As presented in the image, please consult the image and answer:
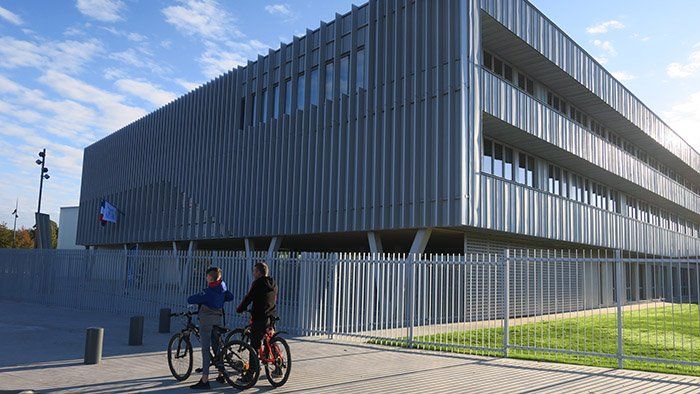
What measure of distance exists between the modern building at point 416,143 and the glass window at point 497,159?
7cm

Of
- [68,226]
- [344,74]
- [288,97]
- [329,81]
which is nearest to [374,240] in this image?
[344,74]

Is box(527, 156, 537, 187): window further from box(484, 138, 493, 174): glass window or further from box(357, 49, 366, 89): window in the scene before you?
box(357, 49, 366, 89): window

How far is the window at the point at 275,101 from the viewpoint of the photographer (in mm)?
25688

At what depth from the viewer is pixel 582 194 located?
87.8ft

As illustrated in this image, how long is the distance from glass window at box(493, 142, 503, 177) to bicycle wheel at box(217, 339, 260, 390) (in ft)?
47.2

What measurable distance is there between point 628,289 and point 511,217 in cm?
1711

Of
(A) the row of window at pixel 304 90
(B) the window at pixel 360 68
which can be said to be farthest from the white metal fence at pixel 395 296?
(A) the row of window at pixel 304 90

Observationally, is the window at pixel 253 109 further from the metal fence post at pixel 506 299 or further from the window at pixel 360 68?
the metal fence post at pixel 506 299

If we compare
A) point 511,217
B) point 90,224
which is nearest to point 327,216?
point 511,217

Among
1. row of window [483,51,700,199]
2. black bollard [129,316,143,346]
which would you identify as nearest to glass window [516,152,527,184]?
row of window [483,51,700,199]

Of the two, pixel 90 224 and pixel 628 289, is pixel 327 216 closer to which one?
pixel 628 289

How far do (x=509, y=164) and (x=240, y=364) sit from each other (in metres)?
15.9

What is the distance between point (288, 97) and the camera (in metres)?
25.1

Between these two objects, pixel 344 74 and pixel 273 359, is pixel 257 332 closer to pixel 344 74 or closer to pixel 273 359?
pixel 273 359
